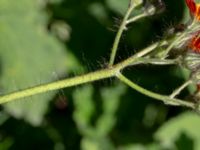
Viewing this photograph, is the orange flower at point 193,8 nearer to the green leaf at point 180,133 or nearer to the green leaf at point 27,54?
the green leaf at point 27,54

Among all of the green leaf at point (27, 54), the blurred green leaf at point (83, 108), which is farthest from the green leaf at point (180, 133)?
the green leaf at point (27, 54)

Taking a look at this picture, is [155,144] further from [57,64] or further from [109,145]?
[57,64]

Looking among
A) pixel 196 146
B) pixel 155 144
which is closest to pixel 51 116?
pixel 155 144

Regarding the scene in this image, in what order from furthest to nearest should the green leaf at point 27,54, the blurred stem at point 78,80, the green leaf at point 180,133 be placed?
the green leaf at point 180,133 < the green leaf at point 27,54 < the blurred stem at point 78,80

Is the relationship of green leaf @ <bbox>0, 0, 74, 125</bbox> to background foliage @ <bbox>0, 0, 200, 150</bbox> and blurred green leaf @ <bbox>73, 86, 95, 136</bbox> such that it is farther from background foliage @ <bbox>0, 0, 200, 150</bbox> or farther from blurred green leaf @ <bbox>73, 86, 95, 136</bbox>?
blurred green leaf @ <bbox>73, 86, 95, 136</bbox>

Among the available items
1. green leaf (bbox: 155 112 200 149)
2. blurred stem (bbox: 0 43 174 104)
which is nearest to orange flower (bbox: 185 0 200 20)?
blurred stem (bbox: 0 43 174 104)

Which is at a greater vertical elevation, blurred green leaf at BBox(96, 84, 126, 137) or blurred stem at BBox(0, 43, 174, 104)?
blurred stem at BBox(0, 43, 174, 104)
